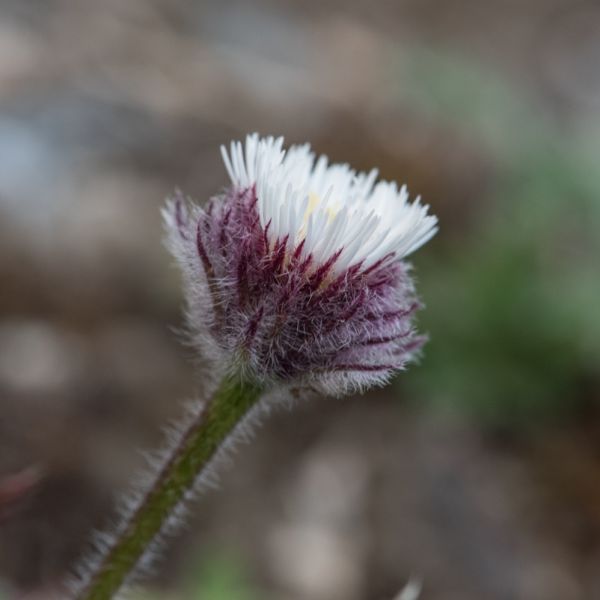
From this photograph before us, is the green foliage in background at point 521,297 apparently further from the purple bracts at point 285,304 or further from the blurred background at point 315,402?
the purple bracts at point 285,304

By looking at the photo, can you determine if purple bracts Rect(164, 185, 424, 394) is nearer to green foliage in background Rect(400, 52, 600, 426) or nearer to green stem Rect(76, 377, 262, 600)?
green stem Rect(76, 377, 262, 600)

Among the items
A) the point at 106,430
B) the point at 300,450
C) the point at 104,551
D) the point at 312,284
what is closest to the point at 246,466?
the point at 300,450

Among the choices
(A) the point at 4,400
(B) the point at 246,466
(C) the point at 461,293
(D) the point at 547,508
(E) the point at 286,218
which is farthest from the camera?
(C) the point at 461,293

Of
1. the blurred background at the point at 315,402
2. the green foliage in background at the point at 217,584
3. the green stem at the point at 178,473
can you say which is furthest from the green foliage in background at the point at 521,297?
the green stem at the point at 178,473

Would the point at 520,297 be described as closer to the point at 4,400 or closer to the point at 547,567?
the point at 547,567

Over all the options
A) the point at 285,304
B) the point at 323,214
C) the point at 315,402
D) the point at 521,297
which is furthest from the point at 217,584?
the point at 521,297

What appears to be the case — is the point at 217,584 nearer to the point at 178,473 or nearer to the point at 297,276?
the point at 178,473
